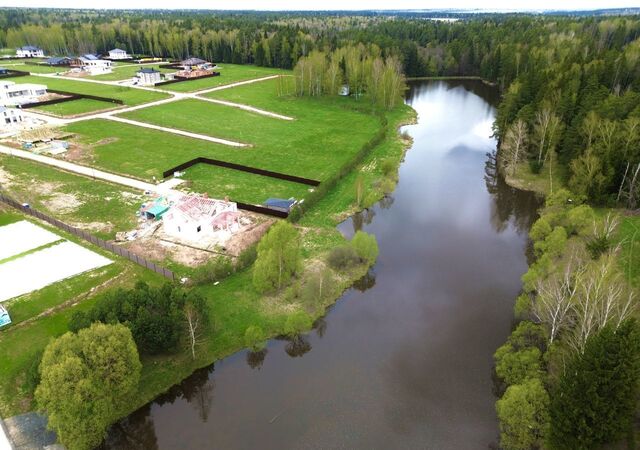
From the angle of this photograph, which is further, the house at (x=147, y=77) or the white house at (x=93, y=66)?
the white house at (x=93, y=66)

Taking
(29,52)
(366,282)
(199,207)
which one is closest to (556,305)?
(366,282)

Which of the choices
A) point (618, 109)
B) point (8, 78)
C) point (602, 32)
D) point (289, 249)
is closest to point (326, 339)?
point (289, 249)

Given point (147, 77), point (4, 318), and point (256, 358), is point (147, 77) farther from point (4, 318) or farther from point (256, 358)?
point (256, 358)

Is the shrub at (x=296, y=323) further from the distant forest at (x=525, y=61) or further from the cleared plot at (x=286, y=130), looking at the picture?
the distant forest at (x=525, y=61)

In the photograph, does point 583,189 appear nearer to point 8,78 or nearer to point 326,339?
point 326,339

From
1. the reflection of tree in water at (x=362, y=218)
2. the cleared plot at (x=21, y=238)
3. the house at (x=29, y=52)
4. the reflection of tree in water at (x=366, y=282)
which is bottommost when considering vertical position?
the reflection of tree in water at (x=366, y=282)

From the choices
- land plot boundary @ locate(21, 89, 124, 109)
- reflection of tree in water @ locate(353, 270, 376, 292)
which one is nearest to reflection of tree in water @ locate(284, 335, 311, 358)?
reflection of tree in water @ locate(353, 270, 376, 292)

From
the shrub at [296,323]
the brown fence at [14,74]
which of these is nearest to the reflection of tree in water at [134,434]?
the shrub at [296,323]
